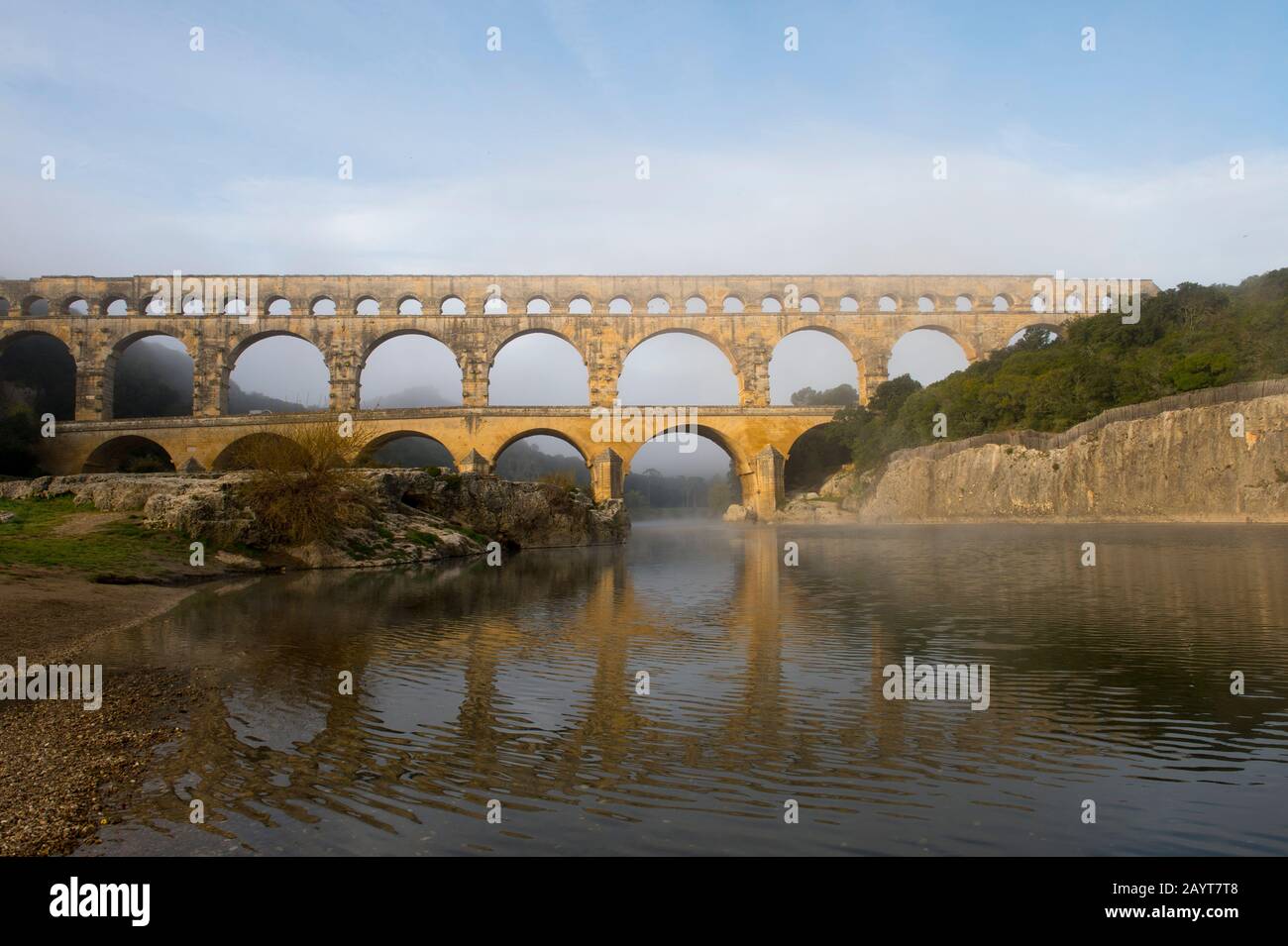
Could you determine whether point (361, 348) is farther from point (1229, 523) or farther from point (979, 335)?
point (1229, 523)

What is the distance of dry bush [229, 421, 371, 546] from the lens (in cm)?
1761

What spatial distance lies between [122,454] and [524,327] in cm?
2328

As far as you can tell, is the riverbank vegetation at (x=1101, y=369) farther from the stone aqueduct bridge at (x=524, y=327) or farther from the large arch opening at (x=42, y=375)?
the large arch opening at (x=42, y=375)

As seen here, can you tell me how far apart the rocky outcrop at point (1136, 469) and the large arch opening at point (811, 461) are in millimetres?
14009

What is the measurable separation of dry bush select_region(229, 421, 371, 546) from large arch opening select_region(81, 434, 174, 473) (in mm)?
28906

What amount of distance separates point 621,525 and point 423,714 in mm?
27027

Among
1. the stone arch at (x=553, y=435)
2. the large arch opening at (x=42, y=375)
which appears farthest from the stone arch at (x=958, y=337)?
the large arch opening at (x=42, y=375)

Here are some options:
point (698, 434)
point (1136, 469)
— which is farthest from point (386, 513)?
point (698, 434)

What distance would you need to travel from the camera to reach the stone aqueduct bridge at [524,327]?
4569 centimetres

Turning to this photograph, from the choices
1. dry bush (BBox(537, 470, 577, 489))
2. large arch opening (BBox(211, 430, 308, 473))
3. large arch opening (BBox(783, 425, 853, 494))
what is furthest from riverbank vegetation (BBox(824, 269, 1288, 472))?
large arch opening (BBox(211, 430, 308, 473))

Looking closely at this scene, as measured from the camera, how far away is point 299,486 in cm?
1773

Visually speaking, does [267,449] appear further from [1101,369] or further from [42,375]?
[42,375]
